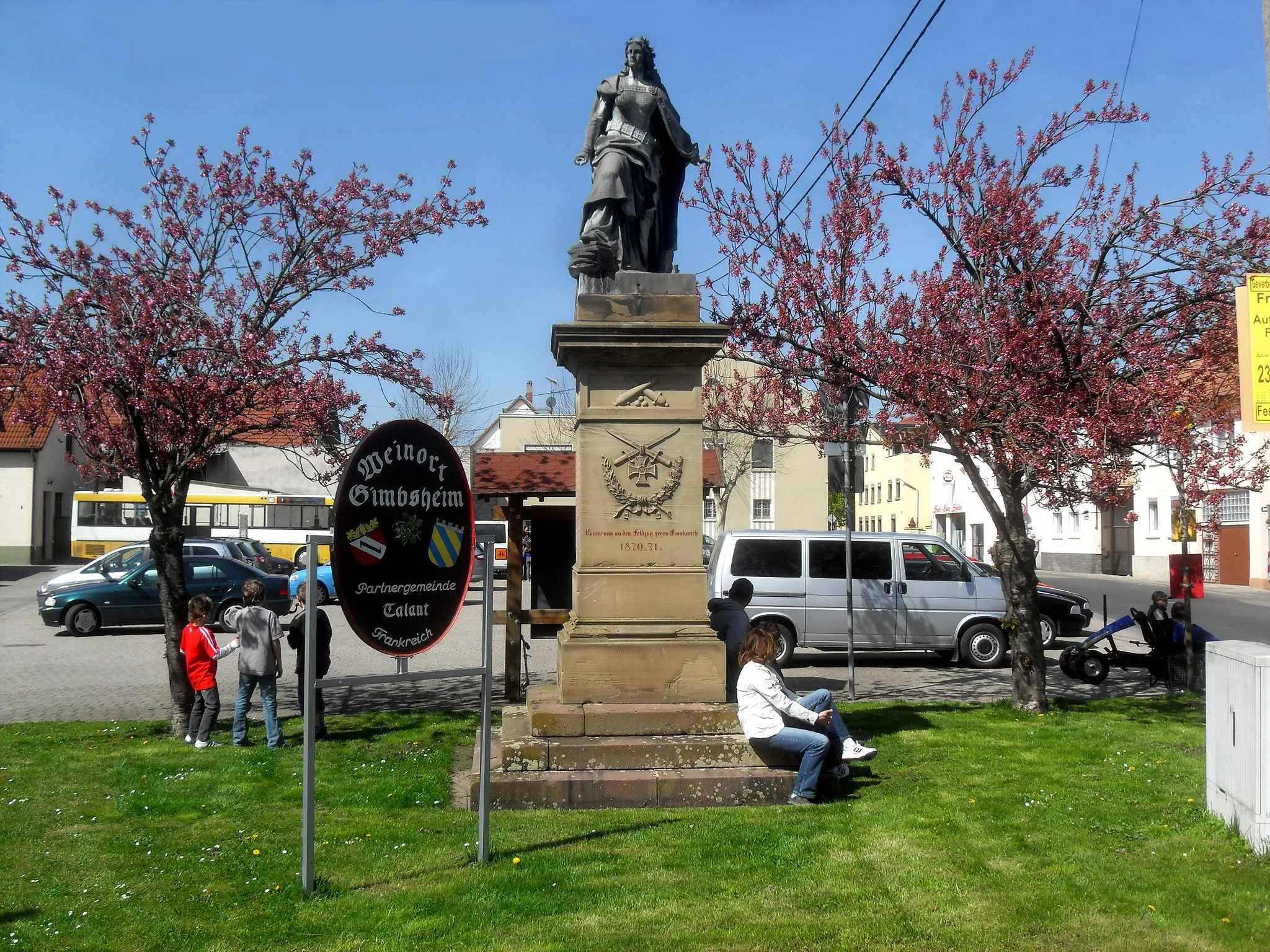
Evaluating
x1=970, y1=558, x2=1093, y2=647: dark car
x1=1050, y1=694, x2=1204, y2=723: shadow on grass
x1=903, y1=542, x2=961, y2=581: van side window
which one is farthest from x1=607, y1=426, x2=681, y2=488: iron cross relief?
x1=970, y1=558, x2=1093, y2=647: dark car

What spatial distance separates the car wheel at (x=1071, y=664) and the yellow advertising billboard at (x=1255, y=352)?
9.41m

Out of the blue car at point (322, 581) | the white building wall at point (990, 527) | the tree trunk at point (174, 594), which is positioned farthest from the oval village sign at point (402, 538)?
the white building wall at point (990, 527)

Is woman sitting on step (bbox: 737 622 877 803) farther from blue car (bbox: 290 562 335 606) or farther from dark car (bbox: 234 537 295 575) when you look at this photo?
dark car (bbox: 234 537 295 575)

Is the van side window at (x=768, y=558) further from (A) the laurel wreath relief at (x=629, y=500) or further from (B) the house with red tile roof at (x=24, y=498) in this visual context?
(B) the house with red tile roof at (x=24, y=498)

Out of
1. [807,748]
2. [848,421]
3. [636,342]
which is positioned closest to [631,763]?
[807,748]

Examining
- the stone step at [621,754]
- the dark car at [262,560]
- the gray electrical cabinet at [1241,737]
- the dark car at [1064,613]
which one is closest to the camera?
the gray electrical cabinet at [1241,737]

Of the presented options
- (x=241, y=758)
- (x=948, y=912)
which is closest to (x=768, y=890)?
(x=948, y=912)

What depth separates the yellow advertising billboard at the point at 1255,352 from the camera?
520 cm

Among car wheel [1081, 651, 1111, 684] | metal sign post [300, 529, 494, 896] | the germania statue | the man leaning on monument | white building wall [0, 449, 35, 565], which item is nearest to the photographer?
metal sign post [300, 529, 494, 896]

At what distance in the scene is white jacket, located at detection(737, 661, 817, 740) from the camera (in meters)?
7.40

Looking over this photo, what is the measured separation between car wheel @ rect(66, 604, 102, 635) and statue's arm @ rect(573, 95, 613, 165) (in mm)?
16483

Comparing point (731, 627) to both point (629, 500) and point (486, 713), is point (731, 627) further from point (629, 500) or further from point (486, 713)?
point (486, 713)

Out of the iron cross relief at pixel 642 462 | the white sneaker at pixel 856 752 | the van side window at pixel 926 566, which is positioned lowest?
the white sneaker at pixel 856 752

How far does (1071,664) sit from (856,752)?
7.59 meters
